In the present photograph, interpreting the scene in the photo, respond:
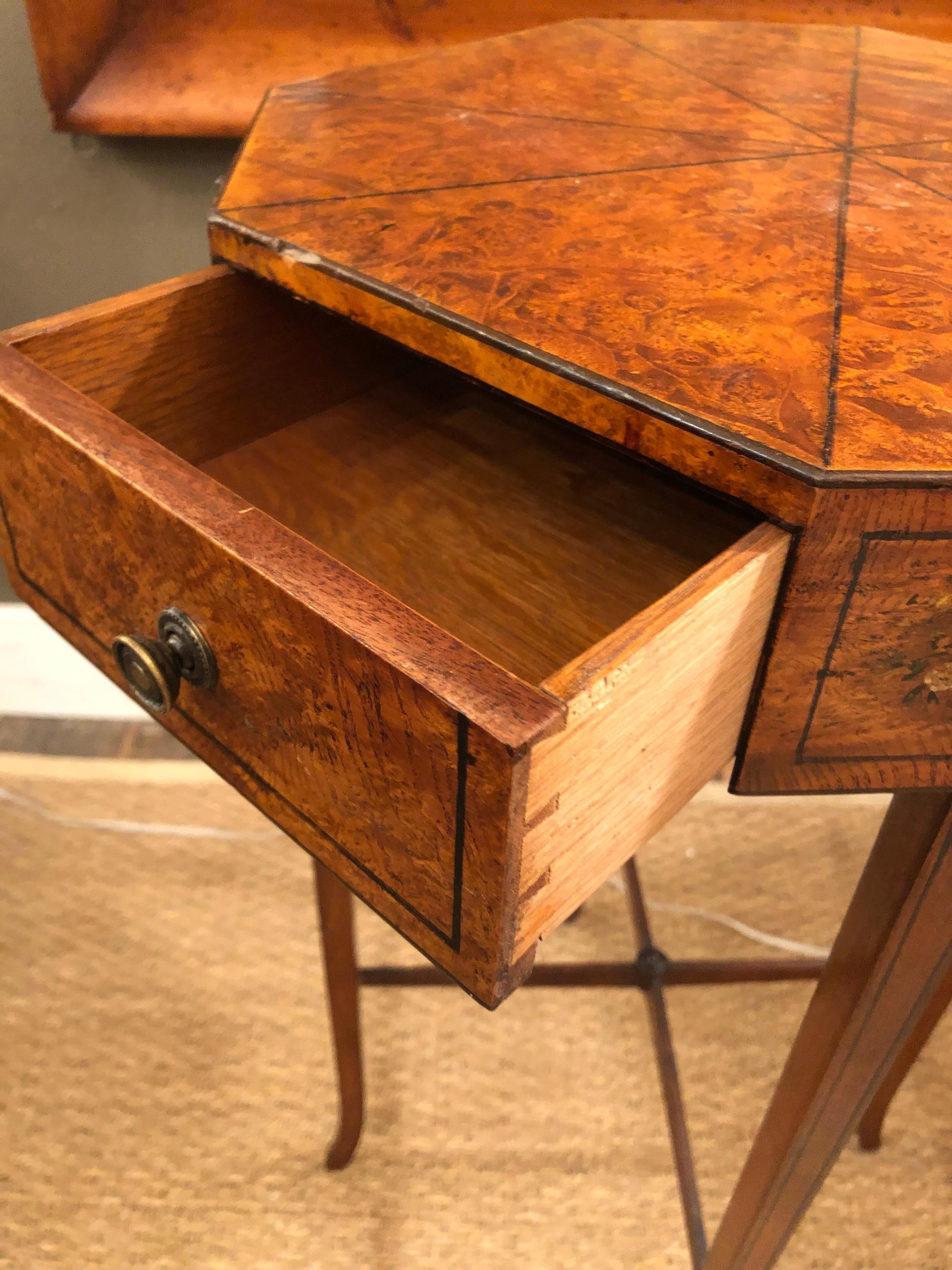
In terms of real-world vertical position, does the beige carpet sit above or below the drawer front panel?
below

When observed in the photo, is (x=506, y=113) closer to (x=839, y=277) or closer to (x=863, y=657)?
(x=839, y=277)

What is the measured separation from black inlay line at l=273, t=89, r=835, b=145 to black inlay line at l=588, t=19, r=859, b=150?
0.02 metres

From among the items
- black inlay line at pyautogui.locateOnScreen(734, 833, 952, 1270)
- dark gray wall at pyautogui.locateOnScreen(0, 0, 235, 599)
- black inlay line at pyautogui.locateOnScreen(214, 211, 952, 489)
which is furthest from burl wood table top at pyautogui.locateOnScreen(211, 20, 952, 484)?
dark gray wall at pyautogui.locateOnScreen(0, 0, 235, 599)

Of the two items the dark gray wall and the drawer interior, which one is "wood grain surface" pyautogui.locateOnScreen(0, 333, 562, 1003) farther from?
the dark gray wall

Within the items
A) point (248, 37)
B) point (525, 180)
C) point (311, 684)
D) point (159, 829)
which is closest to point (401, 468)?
point (525, 180)

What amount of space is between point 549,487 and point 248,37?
0.66 metres

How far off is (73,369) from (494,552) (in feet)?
0.82

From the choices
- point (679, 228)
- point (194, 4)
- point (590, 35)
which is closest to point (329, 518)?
point (679, 228)

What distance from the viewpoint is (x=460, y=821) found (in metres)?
0.35

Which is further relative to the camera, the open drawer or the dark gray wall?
the dark gray wall

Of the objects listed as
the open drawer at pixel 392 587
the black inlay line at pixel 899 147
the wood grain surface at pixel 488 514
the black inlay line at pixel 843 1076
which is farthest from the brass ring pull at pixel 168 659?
the black inlay line at pixel 899 147

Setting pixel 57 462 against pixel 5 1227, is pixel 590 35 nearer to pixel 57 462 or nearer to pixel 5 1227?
pixel 57 462

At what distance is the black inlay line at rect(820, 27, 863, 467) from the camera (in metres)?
0.40

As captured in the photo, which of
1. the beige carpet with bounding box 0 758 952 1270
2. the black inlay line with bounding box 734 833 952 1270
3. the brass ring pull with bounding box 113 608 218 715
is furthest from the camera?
the beige carpet with bounding box 0 758 952 1270
